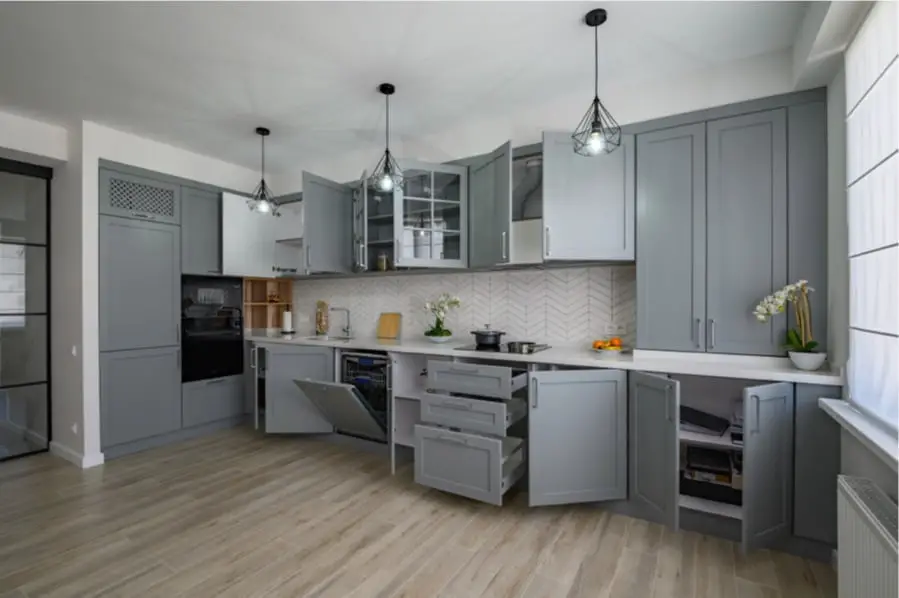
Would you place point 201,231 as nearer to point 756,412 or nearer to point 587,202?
point 587,202

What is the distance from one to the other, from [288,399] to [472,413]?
186 centimetres

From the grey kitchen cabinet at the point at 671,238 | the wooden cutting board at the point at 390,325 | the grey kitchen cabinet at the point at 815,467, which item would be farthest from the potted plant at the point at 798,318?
the wooden cutting board at the point at 390,325

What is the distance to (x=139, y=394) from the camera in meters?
3.49

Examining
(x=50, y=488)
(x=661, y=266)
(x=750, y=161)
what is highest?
(x=750, y=161)

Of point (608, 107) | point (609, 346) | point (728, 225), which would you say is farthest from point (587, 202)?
point (609, 346)

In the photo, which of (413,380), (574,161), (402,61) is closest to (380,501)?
(413,380)

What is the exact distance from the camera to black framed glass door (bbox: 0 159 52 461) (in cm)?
342

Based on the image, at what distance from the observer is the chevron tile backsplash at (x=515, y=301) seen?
3.02 metres

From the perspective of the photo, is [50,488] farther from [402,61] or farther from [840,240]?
[840,240]

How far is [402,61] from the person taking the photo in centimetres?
247

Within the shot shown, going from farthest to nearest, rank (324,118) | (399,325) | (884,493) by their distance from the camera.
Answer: (399,325) → (324,118) → (884,493)

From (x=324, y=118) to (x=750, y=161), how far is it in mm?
2808

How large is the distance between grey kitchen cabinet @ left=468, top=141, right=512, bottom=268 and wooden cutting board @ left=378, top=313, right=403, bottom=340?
1010 millimetres

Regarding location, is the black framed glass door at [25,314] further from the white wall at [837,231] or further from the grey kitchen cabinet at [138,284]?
the white wall at [837,231]
